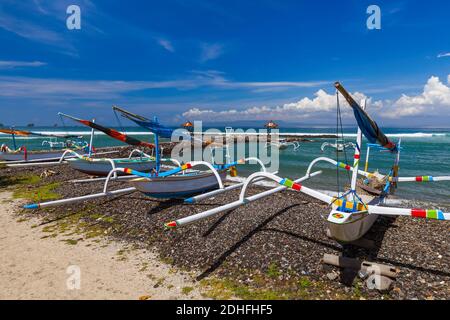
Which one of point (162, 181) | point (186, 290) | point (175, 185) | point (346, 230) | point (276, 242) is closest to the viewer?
point (346, 230)

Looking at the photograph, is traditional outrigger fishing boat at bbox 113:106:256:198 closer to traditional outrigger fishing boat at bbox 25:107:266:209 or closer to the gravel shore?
traditional outrigger fishing boat at bbox 25:107:266:209

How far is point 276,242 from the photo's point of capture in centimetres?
721

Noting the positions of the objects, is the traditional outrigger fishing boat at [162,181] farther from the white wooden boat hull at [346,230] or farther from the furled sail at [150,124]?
the white wooden boat hull at [346,230]

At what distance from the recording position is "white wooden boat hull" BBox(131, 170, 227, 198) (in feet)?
32.4

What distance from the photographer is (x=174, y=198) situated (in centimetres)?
1166

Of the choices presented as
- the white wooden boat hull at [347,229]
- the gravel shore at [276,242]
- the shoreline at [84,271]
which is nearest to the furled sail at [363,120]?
the white wooden boat hull at [347,229]

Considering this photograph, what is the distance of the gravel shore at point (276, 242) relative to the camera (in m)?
5.82

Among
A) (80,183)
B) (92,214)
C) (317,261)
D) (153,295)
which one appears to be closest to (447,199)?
(317,261)

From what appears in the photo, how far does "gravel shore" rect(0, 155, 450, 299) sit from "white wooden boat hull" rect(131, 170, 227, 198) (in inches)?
27.4

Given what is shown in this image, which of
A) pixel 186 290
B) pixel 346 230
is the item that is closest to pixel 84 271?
pixel 186 290

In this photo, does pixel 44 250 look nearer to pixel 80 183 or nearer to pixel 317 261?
pixel 317 261

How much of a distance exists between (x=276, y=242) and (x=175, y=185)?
5144 millimetres

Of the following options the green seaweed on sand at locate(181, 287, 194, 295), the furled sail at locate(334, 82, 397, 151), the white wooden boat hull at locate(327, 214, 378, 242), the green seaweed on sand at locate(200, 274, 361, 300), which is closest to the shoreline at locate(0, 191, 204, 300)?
the green seaweed on sand at locate(181, 287, 194, 295)

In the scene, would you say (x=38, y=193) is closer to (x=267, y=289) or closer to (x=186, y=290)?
(x=186, y=290)
